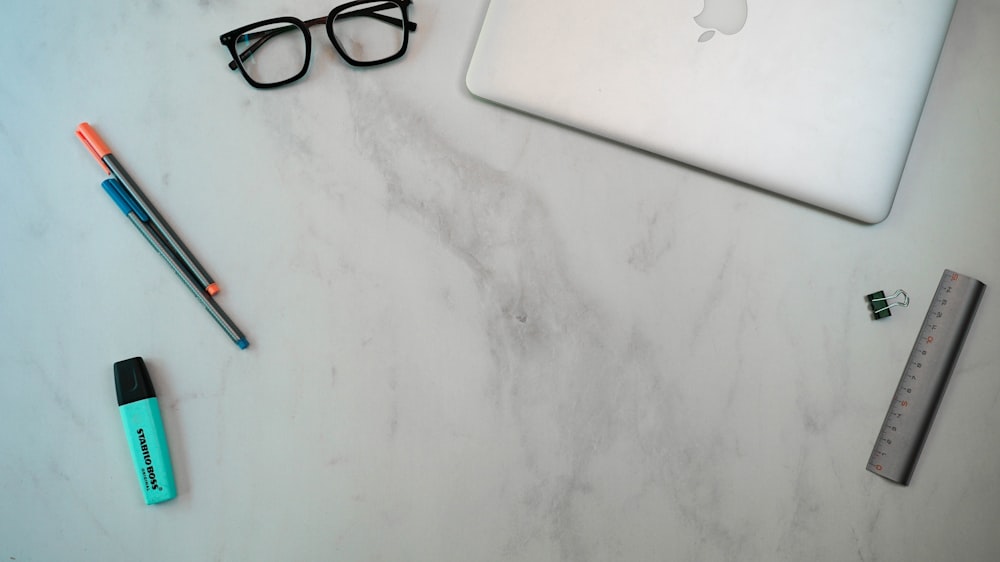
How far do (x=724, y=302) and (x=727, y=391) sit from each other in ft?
0.39

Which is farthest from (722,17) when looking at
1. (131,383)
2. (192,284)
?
(131,383)

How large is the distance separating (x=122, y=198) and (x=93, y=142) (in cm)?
8

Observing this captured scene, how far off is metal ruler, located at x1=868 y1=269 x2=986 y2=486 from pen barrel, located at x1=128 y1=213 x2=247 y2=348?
844 mm

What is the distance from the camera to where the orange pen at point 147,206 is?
3.28 ft

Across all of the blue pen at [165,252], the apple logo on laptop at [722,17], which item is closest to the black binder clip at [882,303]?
the apple logo on laptop at [722,17]

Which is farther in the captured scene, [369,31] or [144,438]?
[369,31]

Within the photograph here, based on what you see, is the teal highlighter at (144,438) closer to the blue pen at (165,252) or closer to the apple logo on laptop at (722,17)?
the blue pen at (165,252)

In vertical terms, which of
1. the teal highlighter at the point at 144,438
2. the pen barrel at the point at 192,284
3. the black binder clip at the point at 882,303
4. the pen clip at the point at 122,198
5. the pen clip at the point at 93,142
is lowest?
the teal highlighter at the point at 144,438

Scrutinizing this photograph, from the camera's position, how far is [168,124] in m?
1.04

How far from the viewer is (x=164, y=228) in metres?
1.00

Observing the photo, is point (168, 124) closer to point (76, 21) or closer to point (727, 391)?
point (76, 21)

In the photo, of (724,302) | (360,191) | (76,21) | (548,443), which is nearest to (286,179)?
(360,191)

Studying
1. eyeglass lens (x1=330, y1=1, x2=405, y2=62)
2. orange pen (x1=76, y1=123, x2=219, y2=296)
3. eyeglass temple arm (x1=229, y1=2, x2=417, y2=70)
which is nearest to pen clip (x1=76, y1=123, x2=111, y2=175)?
orange pen (x1=76, y1=123, x2=219, y2=296)

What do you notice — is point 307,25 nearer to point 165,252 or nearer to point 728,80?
point 165,252
